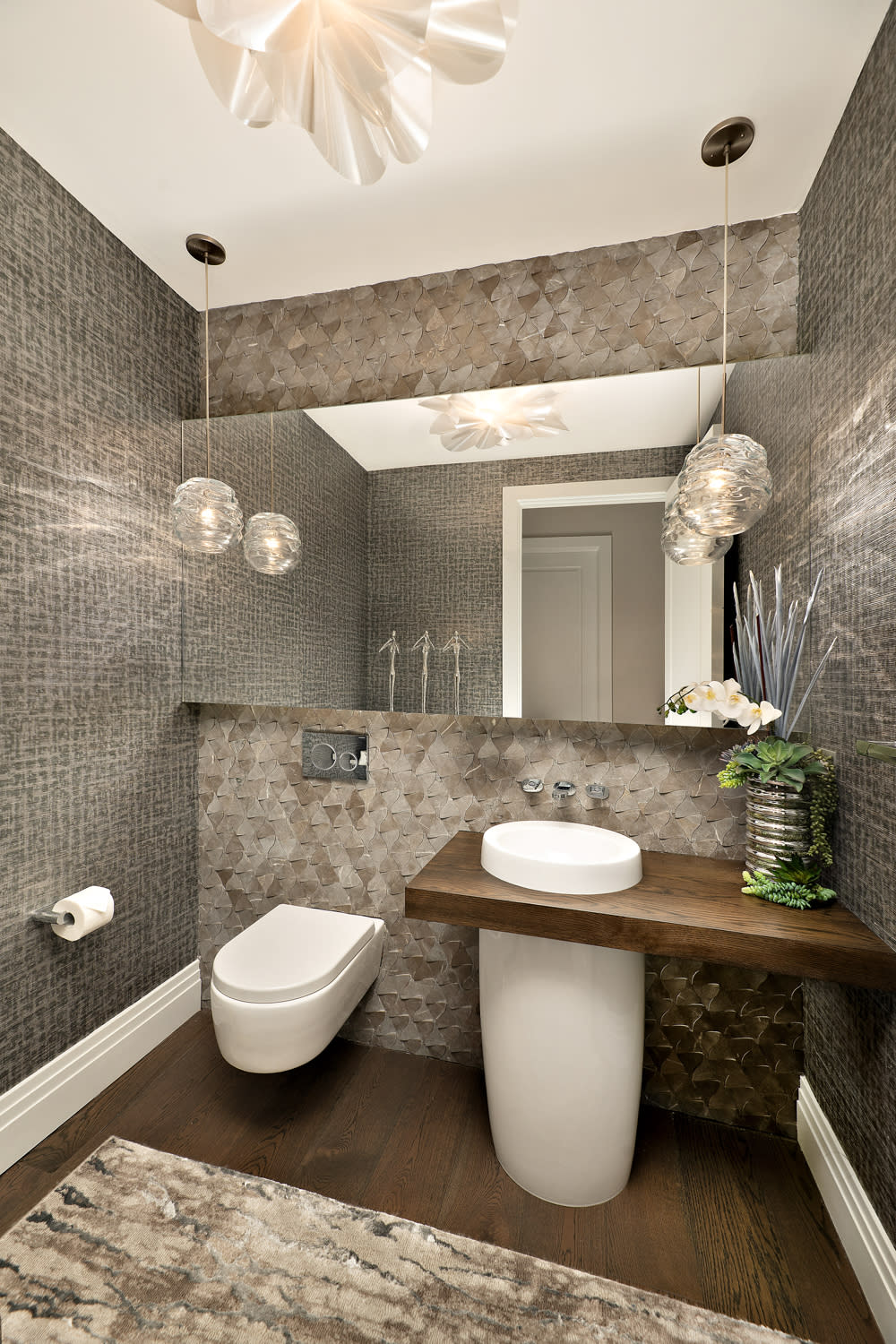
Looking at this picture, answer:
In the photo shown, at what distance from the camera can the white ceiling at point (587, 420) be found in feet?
5.79

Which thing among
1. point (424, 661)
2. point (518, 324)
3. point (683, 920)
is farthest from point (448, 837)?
point (518, 324)

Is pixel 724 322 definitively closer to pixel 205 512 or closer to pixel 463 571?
pixel 463 571

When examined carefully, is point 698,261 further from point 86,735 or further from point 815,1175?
point 815,1175

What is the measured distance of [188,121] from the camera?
4.93 feet

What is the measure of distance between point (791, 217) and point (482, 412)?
1.01 metres

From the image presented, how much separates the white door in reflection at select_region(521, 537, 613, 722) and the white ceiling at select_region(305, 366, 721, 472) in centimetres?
29

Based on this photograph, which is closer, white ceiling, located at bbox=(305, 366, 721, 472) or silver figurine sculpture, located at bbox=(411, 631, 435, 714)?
white ceiling, located at bbox=(305, 366, 721, 472)

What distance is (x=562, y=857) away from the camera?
5.68 ft

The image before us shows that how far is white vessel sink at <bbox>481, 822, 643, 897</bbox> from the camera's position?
147 centimetres

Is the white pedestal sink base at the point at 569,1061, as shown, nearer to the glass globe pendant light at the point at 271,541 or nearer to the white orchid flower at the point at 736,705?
the white orchid flower at the point at 736,705

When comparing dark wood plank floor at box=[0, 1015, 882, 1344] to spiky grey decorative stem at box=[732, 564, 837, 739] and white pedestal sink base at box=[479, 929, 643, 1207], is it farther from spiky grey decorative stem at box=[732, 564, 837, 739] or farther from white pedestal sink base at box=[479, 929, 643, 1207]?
spiky grey decorative stem at box=[732, 564, 837, 739]

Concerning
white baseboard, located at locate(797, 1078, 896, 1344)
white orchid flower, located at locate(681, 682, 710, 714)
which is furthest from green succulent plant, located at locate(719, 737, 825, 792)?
white baseboard, located at locate(797, 1078, 896, 1344)

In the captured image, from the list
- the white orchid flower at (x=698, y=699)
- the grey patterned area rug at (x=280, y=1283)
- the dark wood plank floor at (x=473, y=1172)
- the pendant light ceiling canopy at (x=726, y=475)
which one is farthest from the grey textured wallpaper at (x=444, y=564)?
the grey patterned area rug at (x=280, y=1283)

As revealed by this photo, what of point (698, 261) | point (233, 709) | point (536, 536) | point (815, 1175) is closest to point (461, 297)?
point (698, 261)
